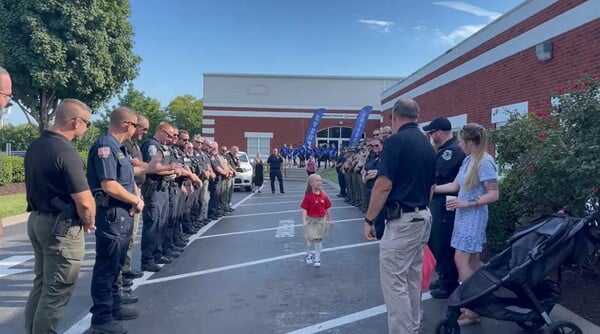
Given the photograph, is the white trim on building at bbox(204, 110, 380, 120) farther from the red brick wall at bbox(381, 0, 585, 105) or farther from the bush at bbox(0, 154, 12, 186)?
the bush at bbox(0, 154, 12, 186)

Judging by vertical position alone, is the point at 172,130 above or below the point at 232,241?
above

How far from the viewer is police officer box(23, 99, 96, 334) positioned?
3916 millimetres

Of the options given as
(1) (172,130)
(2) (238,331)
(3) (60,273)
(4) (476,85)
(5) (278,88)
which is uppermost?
(5) (278,88)

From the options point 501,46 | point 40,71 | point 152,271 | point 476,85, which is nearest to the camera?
point 152,271

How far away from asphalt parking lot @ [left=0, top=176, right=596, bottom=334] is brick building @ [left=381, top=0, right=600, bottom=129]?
11.8 feet

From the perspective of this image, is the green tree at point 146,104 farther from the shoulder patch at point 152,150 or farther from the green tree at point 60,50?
the shoulder patch at point 152,150

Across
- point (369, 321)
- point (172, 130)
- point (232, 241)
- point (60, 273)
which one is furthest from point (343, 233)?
point (60, 273)

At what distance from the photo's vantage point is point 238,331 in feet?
16.4

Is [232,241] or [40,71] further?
[40,71]

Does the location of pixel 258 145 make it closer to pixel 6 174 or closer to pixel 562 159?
pixel 6 174

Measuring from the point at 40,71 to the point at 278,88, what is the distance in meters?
23.8

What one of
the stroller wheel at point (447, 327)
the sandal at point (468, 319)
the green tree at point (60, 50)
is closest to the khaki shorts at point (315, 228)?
the sandal at point (468, 319)

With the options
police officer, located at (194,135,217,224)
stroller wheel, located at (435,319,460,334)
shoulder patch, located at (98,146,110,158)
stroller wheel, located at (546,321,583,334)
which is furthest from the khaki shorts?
stroller wheel, located at (546,321,583,334)

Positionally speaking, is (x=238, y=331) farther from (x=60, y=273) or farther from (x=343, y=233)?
(x=343, y=233)
